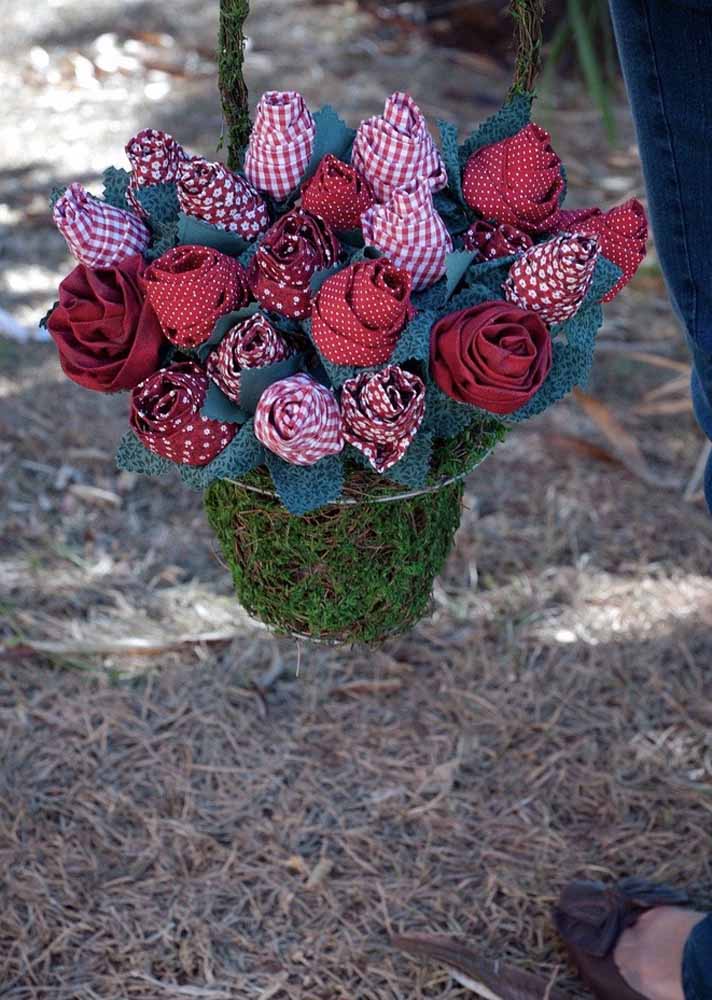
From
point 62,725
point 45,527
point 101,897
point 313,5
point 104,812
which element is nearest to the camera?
point 101,897

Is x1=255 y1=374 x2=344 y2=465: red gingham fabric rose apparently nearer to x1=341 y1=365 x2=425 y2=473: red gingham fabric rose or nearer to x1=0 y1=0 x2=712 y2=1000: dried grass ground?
x1=341 y1=365 x2=425 y2=473: red gingham fabric rose

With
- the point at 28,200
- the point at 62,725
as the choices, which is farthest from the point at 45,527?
the point at 28,200

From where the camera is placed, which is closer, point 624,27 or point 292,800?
point 624,27

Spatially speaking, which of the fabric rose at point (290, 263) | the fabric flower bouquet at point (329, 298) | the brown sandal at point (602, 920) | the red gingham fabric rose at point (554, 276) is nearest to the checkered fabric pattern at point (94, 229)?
the fabric flower bouquet at point (329, 298)

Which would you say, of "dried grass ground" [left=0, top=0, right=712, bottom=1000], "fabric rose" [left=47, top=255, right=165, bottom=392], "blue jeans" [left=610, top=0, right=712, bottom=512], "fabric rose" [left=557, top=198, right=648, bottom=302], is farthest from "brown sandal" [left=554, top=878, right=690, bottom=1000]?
"fabric rose" [left=47, top=255, right=165, bottom=392]

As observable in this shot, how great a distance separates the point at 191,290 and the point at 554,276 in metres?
0.30

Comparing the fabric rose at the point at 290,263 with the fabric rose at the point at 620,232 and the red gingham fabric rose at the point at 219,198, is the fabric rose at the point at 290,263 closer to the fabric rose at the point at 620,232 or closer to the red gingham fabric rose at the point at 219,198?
the red gingham fabric rose at the point at 219,198

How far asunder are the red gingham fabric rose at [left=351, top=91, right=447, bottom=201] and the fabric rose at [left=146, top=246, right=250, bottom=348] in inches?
6.5

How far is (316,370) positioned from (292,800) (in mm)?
725

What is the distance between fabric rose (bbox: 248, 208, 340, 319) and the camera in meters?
0.97

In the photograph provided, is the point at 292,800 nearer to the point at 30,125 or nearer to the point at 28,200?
the point at 28,200

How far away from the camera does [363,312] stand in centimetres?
91

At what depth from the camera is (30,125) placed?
335 centimetres

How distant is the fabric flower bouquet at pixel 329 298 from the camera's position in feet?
3.04
